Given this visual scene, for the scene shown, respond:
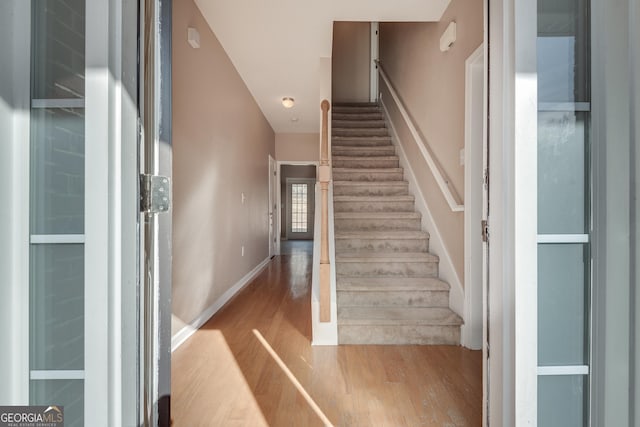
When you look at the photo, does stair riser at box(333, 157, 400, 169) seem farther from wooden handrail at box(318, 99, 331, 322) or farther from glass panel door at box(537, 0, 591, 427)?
glass panel door at box(537, 0, 591, 427)

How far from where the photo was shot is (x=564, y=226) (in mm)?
958

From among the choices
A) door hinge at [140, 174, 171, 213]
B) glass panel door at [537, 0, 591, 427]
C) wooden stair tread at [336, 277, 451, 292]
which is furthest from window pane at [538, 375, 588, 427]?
wooden stair tread at [336, 277, 451, 292]

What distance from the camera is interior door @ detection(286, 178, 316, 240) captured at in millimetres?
11297

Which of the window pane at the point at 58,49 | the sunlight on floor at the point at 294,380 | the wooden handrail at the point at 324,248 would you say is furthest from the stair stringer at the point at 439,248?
the window pane at the point at 58,49

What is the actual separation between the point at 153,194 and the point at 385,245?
8.15 feet

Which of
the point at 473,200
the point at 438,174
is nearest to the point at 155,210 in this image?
the point at 473,200

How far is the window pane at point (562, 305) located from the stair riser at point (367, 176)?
3068mm

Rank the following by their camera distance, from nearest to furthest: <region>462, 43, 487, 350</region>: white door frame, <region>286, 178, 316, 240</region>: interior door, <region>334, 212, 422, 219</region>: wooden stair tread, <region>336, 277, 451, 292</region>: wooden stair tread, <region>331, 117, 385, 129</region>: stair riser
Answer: <region>462, 43, 487, 350</region>: white door frame < <region>336, 277, 451, 292</region>: wooden stair tread < <region>334, 212, 422, 219</region>: wooden stair tread < <region>331, 117, 385, 129</region>: stair riser < <region>286, 178, 316, 240</region>: interior door

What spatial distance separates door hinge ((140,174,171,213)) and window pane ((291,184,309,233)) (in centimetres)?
1028

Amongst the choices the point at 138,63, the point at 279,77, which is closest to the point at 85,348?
the point at 138,63

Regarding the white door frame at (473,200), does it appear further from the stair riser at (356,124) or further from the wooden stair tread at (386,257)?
the stair riser at (356,124)

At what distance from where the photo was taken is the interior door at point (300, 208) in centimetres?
1130

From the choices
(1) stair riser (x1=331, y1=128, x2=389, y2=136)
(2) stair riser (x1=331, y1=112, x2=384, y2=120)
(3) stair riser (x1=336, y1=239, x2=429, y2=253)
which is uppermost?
(2) stair riser (x1=331, y1=112, x2=384, y2=120)

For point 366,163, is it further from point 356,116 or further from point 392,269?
A: point 392,269
